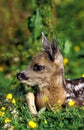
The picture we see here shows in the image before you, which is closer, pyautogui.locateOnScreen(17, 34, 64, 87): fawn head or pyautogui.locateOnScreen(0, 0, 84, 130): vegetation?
pyautogui.locateOnScreen(0, 0, 84, 130): vegetation

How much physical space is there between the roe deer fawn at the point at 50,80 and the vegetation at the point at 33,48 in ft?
1.07

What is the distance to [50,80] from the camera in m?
8.99

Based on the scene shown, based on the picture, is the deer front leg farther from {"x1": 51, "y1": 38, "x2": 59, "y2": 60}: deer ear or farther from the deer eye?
{"x1": 51, "y1": 38, "x2": 59, "y2": 60}: deer ear

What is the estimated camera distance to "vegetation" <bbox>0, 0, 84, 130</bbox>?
8.10 meters

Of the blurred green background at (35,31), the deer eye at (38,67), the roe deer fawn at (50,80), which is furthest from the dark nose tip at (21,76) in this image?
the blurred green background at (35,31)

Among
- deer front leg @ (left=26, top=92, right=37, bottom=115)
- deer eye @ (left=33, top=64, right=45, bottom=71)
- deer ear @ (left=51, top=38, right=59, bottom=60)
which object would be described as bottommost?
deer front leg @ (left=26, top=92, right=37, bottom=115)

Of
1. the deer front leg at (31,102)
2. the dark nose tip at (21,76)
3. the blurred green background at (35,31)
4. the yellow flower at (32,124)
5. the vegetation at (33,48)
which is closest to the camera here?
the yellow flower at (32,124)

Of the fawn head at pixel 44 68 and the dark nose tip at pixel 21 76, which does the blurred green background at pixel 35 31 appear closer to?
the fawn head at pixel 44 68

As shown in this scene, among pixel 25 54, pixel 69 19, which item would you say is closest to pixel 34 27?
pixel 25 54

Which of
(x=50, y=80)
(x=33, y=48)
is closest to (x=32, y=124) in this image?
(x=50, y=80)

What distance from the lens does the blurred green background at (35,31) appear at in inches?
429

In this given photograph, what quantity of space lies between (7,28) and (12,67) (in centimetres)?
170

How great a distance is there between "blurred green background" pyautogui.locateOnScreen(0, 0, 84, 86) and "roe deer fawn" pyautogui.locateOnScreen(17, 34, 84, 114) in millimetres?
1612


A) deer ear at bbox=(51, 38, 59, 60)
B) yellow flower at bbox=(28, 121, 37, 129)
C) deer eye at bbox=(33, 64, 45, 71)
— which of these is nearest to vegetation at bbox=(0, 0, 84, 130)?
yellow flower at bbox=(28, 121, 37, 129)
